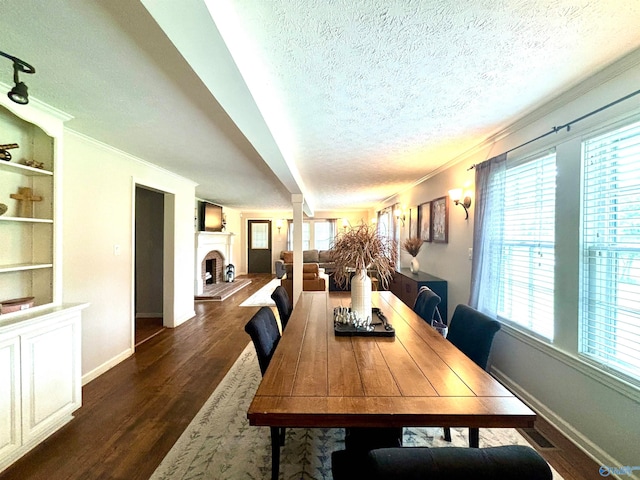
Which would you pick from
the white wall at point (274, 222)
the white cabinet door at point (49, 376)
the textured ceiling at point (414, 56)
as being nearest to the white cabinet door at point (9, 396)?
the white cabinet door at point (49, 376)

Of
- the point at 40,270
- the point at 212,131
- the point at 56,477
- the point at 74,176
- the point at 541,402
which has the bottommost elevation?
the point at 56,477

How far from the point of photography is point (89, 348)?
113 inches

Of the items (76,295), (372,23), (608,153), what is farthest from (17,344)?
(608,153)

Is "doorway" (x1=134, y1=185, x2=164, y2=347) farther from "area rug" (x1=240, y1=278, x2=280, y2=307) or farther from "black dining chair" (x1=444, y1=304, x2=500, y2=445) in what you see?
"black dining chair" (x1=444, y1=304, x2=500, y2=445)

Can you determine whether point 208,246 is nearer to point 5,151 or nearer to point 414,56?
point 5,151

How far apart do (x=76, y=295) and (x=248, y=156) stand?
224 centimetres

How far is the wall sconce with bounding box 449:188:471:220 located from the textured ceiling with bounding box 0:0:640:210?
0.87m

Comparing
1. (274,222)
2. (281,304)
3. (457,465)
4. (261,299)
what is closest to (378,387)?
(457,465)

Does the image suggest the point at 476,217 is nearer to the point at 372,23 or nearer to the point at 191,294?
the point at 372,23

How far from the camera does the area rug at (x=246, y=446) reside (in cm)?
172

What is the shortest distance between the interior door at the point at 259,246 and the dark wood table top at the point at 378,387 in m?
9.29

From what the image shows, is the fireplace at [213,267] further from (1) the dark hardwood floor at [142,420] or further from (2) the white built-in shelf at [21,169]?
(2) the white built-in shelf at [21,169]

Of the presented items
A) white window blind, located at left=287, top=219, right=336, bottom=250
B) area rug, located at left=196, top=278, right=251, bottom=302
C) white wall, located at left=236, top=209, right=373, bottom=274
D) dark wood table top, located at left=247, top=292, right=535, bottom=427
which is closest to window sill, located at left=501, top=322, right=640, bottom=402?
dark wood table top, located at left=247, top=292, right=535, bottom=427

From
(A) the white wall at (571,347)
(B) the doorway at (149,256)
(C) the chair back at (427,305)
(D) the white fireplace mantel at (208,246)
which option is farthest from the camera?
(D) the white fireplace mantel at (208,246)
